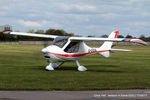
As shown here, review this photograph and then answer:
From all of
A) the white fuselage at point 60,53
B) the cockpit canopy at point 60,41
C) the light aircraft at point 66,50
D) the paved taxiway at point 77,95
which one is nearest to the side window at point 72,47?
the light aircraft at point 66,50

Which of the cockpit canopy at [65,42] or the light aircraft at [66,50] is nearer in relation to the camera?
the light aircraft at [66,50]

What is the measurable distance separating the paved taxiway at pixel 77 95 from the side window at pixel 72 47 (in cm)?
999

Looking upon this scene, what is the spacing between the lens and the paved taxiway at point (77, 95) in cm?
1207

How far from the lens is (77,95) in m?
12.8

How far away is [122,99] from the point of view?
11852 millimetres

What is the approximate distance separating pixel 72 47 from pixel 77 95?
11577 millimetres

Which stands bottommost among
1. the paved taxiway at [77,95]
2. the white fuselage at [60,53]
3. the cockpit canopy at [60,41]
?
the white fuselage at [60,53]

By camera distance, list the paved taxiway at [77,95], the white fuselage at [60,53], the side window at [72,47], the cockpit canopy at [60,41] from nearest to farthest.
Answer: the paved taxiway at [77,95]
the white fuselage at [60,53]
the cockpit canopy at [60,41]
the side window at [72,47]

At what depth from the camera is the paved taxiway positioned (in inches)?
475

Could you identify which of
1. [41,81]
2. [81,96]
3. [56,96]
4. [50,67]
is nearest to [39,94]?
[56,96]

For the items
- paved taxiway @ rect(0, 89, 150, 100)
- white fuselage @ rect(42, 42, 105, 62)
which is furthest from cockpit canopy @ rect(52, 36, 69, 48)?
paved taxiway @ rect(0, 89, 150, 100)

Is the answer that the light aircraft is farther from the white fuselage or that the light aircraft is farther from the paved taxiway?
the paved taxiway

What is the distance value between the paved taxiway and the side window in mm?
9987

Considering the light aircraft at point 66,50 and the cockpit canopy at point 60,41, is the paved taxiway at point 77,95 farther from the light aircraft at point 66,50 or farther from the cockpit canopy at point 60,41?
the cockpit canopy at point 60,41
